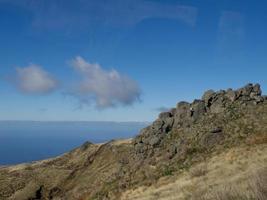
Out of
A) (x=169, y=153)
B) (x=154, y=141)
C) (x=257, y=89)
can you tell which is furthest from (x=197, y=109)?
(x=169, y=153)

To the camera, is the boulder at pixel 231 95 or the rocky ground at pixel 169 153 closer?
the rocky ground at pixel 169 153

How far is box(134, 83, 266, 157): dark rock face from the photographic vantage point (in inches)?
1882

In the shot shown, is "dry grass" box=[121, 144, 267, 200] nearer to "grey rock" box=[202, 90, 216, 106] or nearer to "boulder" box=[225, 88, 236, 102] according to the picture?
"boulder" box=[225, 88, 236, 102]

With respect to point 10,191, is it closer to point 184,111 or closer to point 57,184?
point 57,184

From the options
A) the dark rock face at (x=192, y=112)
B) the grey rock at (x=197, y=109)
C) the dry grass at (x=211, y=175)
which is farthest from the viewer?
the grey rock at (x=197, y=109)

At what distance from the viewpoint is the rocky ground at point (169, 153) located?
120ft

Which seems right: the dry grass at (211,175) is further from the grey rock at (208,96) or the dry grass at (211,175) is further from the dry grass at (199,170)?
the grey rock at (208,96)

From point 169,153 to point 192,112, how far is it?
961cm

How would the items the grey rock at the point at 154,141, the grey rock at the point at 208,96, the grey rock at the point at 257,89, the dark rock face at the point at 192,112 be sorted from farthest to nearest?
the grey rock at the point at 208,96 < the grey rock at the point at 257,89 < the dark rock face at the point at 192,112 < the grey rock at the point at 154,141

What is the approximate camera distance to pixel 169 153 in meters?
42.1

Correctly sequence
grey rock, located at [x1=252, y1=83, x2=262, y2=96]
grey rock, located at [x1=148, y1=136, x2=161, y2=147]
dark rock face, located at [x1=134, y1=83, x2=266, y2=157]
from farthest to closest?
grey rock, located at [x1=252, y1=83, x2=262, y2=96] → dark rock face, located at [x1=134, y1=83, x2=266, y2=157] → grey rock, located at [x1=148, y1=136, x2=161, y2=147]

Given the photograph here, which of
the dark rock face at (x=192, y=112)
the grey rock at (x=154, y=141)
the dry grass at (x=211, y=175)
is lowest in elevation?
the dry grass at (x=211, y=175)

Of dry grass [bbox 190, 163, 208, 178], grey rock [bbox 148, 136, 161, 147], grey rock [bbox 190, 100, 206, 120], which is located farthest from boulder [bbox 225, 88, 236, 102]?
dry grass [bbox 190, 163, 208, 178]

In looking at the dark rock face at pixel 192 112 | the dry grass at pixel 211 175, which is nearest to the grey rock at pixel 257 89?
the dark rock face at pixel 192 112
